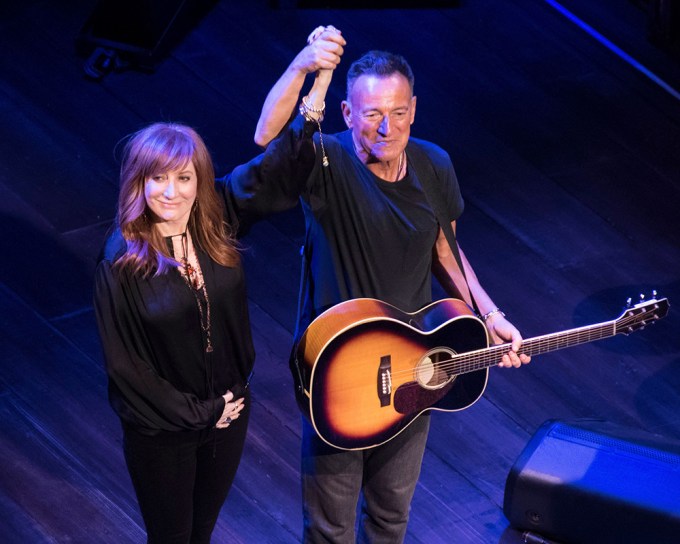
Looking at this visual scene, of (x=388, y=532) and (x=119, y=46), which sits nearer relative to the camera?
(x=388, y=532)

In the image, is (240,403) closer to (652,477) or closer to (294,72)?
(294,72)

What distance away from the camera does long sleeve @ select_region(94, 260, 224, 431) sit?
273 cm

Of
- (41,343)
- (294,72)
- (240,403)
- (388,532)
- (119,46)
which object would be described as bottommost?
(41,343)

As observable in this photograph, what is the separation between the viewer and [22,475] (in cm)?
389

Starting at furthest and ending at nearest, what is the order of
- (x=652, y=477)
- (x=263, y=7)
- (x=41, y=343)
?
(x=263, y=7) → (x=41, y=343) → (x=652, y=477)

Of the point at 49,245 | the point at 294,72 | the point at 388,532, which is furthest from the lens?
the point at 49,245

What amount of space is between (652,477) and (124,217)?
169 centimetres

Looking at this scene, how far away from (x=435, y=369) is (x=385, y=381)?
18 centimetres

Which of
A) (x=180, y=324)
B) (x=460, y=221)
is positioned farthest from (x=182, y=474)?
(x=460, y=221)

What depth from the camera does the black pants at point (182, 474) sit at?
2914 mm

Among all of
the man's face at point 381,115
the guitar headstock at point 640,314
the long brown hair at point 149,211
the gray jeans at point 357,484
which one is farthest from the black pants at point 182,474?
the guitar headstock at point 640,314

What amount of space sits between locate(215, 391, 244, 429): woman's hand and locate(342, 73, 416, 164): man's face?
0.80 meters

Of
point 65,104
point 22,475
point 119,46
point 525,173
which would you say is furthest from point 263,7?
point 22,475

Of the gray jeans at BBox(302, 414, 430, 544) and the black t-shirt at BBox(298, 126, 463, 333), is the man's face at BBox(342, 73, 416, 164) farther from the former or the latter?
the gray jeans at BBox(302, 414, 430, 544)
